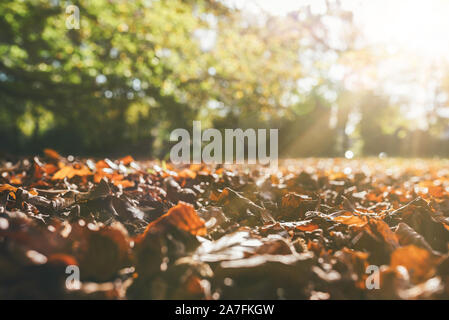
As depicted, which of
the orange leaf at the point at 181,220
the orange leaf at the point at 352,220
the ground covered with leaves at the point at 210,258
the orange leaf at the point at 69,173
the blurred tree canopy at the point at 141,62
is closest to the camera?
the ground covered with leaves at the point at 210,258

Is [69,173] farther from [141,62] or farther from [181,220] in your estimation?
[141,62]

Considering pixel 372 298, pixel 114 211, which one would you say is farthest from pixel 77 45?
pixel 372 298

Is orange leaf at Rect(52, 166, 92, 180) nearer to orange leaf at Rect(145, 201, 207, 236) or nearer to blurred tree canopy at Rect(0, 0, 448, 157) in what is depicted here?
orange leaf at Rect(145, 201, 207, 236)

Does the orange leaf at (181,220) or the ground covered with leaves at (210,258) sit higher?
the orange leaf at (181,220)

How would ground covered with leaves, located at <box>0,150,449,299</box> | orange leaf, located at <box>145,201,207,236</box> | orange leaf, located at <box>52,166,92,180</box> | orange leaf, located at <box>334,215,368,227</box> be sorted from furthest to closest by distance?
orange leaf, located at <box>52,166,92,180</box>
orange leaf, located at <box>334,215,368,227</box>
orange leaf, located at <box>145,201,207,236</box>
ground covered with leaves, located at <box>0,150,449,299</box>

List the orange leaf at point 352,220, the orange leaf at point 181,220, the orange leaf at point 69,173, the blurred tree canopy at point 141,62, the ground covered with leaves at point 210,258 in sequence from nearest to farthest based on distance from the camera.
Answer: the ground covered with leaves at point 210,258
the orange leaf at point 181,220
the orange leaf at point 352,220
the orange leaf at point 69,173
the blurred tree canopy at point 141,62

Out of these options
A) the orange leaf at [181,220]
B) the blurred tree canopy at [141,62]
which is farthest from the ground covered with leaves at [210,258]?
the blurred tree canopy at [141,62]

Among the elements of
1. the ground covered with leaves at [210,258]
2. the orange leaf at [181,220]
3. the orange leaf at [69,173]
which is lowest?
the ground covered with leaves at [210,258]

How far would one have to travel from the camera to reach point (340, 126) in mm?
35094

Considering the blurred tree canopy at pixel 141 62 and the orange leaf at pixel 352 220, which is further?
the blurred tree canopy at pixel 141 62

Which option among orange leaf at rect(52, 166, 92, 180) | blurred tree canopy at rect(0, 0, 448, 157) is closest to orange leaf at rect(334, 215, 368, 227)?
orange leaf at rect(52, 166, 92, 180)

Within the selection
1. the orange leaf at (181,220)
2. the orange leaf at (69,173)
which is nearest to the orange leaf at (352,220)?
the orange leaf at (181,220)

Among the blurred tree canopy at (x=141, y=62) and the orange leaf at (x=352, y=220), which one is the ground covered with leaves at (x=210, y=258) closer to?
the orange leaf at (x=352, y=220)

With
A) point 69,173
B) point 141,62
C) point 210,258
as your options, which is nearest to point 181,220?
point 210,258
